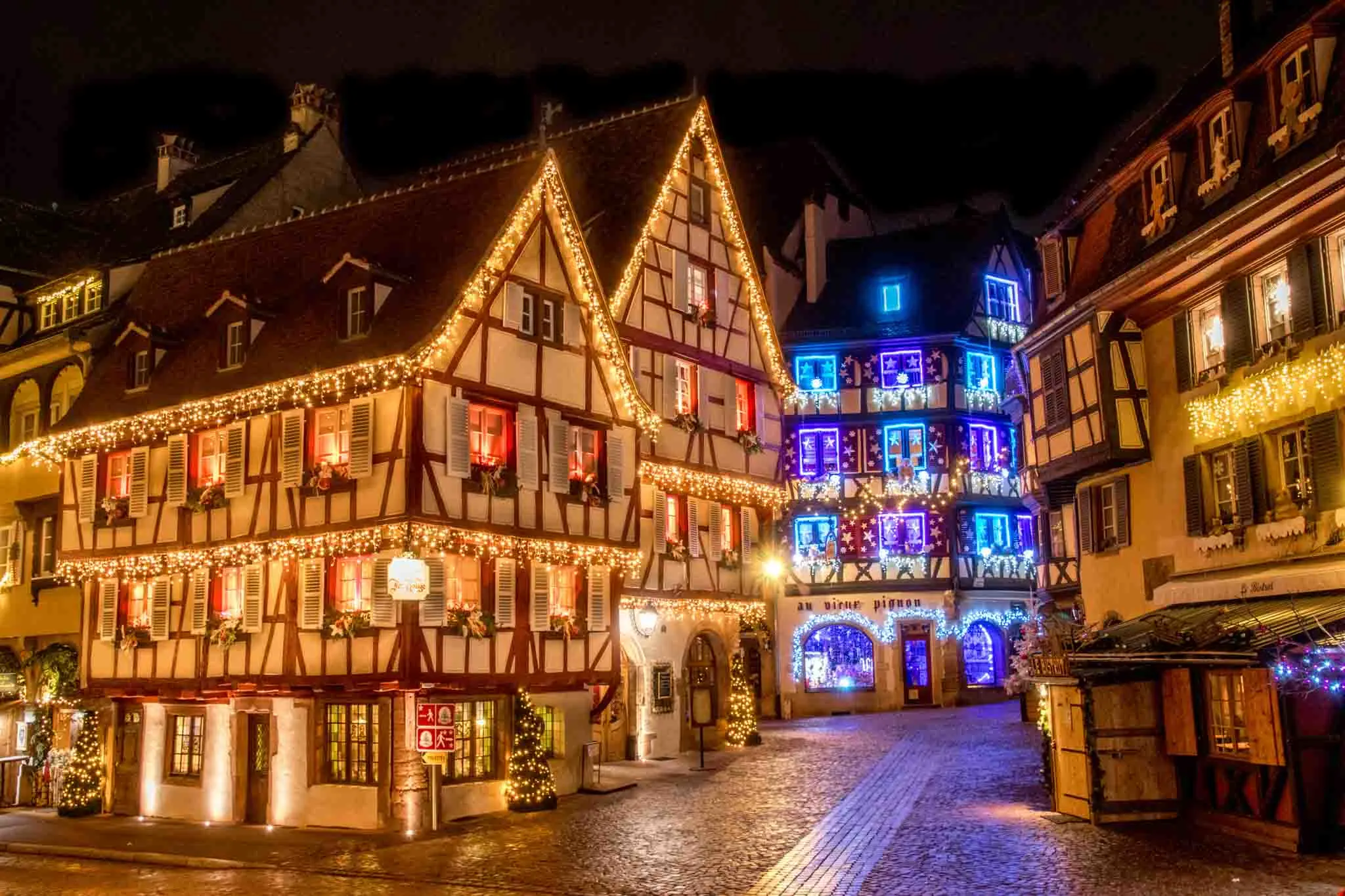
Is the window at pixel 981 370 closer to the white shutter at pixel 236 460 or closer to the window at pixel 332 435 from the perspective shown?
the window at pixel 332 435

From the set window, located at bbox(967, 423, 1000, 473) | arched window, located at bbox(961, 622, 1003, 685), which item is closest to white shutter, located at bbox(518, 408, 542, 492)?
window, located at bbox(967, 423, 1000, 473)

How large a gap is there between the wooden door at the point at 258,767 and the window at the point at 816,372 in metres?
25.8

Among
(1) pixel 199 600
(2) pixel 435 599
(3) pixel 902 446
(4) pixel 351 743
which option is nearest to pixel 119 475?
(1) pixel 199 600

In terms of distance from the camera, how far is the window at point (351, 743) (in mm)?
23234

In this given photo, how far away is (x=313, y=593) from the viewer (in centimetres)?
2384

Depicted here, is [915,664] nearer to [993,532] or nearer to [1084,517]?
[993,532]

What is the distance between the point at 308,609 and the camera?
938 inches

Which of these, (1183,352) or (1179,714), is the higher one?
(1183,352)

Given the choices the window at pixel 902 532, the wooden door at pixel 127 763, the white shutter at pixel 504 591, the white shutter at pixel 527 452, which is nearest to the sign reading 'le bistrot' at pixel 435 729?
the white shutter at pixel 504 591

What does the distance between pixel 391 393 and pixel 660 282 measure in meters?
10.1

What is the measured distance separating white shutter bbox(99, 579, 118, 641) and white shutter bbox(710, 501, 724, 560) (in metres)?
13.4

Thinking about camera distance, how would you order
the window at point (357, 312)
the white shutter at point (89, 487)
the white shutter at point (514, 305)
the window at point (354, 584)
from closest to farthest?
the window at point (354, 584) → the window at point (357, 312) → the white shutter at point (514, 305) → the white shutter at point (89, 487)

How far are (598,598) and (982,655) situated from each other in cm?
2329

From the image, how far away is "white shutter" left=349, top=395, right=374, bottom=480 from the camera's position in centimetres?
2320
